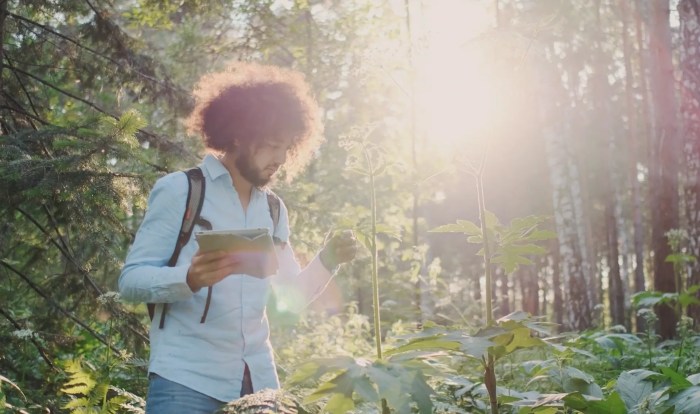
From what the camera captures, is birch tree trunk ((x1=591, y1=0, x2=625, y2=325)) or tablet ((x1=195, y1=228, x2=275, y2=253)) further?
birch tree trunk ((x1=591, y1=0, x2=625, y2=325))

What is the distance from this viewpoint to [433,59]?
31.8 ft

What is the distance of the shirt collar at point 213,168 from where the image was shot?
10.9 ft

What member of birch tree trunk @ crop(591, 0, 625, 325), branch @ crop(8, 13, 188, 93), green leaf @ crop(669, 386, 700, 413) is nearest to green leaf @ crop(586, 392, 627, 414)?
green leaf @ crop(669, 386, 700, 413)

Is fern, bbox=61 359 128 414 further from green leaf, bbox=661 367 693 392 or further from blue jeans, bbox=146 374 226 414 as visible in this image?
green leaf, bbox=661 367 693 392

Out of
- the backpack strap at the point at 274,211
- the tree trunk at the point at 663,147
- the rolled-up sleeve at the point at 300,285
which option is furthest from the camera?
the tree trunk at the point at 663,147

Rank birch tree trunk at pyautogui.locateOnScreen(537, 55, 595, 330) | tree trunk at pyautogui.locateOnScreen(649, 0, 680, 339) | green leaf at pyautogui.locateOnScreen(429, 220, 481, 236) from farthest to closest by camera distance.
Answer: birch tree trunk at pyautogui.locateOnScreen(537, 55, 595, 330)
tree trunk at pyautogui.locateOnScreen(649, 0, 680, 339)
green leaf at pyautogui.locateOnScreen(429, 220, 481, 236)

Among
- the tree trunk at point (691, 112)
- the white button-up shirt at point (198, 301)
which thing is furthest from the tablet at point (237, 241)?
the tree trunk at point (691, 112)

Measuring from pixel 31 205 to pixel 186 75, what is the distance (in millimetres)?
10243

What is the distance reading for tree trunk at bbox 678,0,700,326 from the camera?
8.29m

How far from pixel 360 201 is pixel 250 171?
16.2 metres

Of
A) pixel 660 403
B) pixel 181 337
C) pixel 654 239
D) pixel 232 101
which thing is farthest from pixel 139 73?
pixel 654 239

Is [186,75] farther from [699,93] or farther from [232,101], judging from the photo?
[232,101]

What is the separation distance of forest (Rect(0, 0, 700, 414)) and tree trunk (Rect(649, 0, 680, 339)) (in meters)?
0.03

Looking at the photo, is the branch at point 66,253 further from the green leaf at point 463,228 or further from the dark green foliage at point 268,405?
the green leaf at point 463,228
